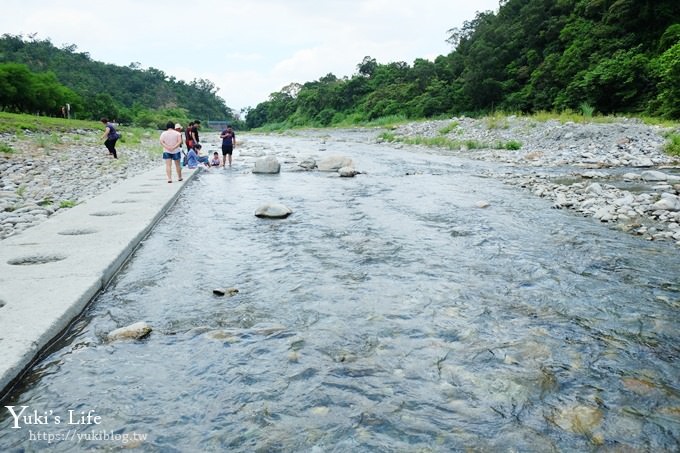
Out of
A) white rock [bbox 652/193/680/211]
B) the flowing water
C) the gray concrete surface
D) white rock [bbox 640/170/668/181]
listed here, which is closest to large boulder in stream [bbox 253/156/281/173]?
the gray concrete surface

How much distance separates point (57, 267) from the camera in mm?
4562

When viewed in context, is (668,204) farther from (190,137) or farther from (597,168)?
(190,137)

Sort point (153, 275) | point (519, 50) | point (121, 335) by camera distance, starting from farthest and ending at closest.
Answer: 1. point (519, 50)
2. point (153, 275)
3. point (121, 335)

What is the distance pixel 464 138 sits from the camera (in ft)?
86.9

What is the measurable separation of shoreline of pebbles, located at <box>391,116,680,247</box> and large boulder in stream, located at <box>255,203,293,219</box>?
18.6 ft

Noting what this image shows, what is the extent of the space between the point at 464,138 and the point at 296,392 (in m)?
25.7

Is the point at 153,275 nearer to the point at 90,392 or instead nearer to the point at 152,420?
the point at 90,392

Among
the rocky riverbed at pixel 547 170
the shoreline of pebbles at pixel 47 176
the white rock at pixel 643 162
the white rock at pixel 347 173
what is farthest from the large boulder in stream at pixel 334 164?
the white rock at pixel 643 162

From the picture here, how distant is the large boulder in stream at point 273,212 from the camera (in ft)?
27.5

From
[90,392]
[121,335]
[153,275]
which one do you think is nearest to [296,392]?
[90,392]

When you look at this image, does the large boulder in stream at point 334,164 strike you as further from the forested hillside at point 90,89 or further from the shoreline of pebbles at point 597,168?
the forested hillside at point 90,89

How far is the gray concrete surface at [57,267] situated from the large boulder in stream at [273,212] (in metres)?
1.87

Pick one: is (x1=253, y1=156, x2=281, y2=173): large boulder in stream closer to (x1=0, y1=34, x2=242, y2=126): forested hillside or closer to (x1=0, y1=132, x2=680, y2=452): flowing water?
(x1=0, y1=132, x2=680, y2=452): flowing water

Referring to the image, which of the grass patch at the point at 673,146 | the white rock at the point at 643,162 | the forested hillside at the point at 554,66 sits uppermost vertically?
the forested hillside at the point at 554,66
